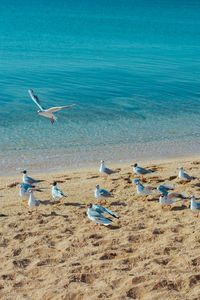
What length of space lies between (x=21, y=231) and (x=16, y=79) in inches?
873

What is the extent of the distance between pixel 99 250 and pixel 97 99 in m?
18.2

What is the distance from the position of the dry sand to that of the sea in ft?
18.2

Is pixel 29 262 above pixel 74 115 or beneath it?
beneath

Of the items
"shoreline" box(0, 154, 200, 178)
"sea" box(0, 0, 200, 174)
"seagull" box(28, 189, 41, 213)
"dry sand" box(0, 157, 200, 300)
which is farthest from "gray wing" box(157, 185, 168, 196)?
"sea" box(0, 0, 200, 174)

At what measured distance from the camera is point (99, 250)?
7.19 metres

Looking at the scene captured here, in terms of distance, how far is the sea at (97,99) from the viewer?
16.4 meters

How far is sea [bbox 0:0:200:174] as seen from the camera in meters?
16.4

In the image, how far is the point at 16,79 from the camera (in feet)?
94.9

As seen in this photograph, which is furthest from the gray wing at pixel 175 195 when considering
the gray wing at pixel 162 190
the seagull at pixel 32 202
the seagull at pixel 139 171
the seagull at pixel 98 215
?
the seagull at pixel 32 202

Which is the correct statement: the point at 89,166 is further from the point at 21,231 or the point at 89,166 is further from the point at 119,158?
the point at 21,231

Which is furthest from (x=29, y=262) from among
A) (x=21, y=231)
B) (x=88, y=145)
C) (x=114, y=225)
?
(x=88, y=145)

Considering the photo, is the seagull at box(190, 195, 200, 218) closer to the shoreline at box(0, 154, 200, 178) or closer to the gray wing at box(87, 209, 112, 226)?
the gray wing at box(87, 209, 112, 226)

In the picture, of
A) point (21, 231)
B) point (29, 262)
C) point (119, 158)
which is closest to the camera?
point (29, 262)

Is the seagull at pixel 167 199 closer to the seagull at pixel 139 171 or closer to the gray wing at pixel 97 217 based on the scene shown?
the gray wing at pixel 97 217
